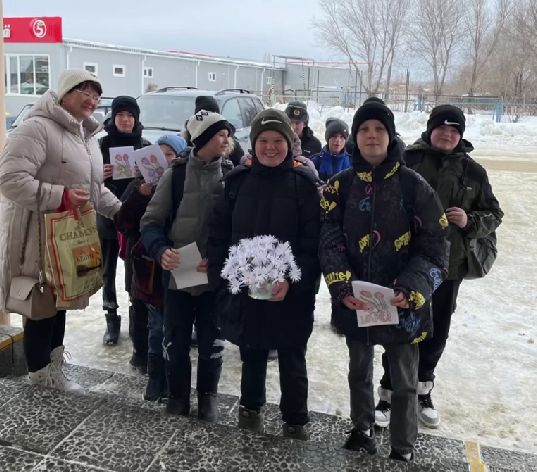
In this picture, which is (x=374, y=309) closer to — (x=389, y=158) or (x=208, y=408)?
(x=389, y=158)

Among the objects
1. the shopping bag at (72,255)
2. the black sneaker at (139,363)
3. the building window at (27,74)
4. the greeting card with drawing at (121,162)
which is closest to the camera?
the shopping bag at (72,255)

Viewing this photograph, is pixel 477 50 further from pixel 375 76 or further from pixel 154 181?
pixel 154 181

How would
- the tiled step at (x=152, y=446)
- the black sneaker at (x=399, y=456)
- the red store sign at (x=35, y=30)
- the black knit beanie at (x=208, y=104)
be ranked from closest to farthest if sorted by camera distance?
the tiled step at (x=152, y=446)
the black sneaker at (x=399, y=456)
the black knit beanie at (x=208, y=104)
the red store sign at (x=35, y=30)

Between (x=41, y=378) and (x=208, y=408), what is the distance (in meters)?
1.03

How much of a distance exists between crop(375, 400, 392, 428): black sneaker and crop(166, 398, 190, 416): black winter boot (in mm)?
1139

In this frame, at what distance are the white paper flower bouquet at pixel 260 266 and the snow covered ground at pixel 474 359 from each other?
1342mm

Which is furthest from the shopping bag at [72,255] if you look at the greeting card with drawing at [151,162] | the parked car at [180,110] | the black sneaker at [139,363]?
the parked car at [180,110]

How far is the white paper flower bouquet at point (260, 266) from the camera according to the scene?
2617 millimetres

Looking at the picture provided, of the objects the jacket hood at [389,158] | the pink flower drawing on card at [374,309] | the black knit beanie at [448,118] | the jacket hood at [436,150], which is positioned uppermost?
the black knit beanie at [448,118]

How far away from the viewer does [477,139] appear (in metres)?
25.2

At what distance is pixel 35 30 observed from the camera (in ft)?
75.6

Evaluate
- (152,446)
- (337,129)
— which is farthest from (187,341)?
(337,129)

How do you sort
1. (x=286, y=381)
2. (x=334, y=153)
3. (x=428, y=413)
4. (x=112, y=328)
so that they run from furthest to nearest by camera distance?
(x=334, y=153) → (x=112, y=328) → (x=428, y=413) → (x=286, y=381)

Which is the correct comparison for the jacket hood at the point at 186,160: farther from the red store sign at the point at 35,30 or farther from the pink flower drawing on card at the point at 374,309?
the red store sign at the point at 35,30
